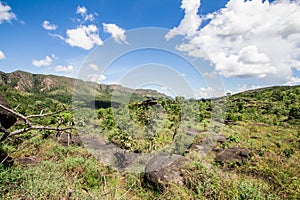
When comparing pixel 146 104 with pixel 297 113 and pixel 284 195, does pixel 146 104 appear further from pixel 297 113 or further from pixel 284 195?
pixel 297 113

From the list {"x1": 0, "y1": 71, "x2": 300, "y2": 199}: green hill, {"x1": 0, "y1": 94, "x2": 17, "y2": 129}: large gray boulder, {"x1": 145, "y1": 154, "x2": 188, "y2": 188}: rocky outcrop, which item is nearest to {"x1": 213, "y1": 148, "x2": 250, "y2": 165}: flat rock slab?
{"x1": 0, "y1": 71, "x2": 300, "y2": 199}: green hill

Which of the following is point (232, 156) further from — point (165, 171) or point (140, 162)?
point (165, 171)

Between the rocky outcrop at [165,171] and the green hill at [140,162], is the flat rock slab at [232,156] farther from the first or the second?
the rocky outcrop at [165,171]

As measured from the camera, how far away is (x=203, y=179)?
466 cm

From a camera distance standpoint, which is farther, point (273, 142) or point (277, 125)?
point (277, 125)

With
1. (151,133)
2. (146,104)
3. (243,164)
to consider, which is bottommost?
(243,164)

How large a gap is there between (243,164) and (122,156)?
4.83m

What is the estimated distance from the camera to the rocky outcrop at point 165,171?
4.94 metres

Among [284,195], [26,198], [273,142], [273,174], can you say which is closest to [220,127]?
[273,142]

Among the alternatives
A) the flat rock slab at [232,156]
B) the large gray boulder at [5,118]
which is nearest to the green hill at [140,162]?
the flat rock slab at [232,156]

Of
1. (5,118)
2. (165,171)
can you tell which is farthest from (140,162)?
(5,118)

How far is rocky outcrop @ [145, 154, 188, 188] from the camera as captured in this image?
194 inches

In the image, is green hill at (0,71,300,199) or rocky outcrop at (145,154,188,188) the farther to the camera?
rocky outcrop at (145,154,188,188)

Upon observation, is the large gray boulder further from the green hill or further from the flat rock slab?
the flat rock slab
